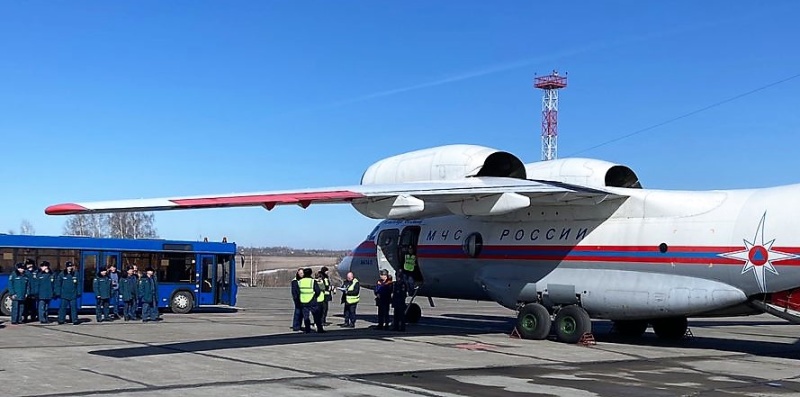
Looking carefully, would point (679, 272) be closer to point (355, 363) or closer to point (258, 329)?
point (355, 363)

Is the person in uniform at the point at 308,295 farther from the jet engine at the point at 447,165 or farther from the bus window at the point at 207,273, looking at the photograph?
the bus window at the point at 207,273

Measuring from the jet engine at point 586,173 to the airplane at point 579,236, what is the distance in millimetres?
27

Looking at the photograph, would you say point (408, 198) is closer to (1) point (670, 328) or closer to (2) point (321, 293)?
(2) point (321, 293)

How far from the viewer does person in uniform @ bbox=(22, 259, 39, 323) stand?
2019 cm

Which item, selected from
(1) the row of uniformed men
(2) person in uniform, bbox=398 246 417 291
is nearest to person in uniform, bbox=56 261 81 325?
(1) the row of uniformed men

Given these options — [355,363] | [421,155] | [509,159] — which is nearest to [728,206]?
[509,159]

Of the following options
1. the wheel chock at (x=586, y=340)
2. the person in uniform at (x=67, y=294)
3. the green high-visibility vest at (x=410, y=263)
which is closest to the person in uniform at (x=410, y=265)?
the green high-visibility vest at (x=410, y=263)

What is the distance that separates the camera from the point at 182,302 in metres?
24.8

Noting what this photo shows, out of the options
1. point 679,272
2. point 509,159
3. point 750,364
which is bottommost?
point 750,364

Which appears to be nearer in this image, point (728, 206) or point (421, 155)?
point (728, 206)

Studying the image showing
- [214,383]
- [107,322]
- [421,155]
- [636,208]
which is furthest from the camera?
[107,322]

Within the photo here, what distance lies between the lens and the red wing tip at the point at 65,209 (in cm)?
1203

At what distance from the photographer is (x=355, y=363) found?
13.1 metres

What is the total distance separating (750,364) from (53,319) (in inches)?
623
